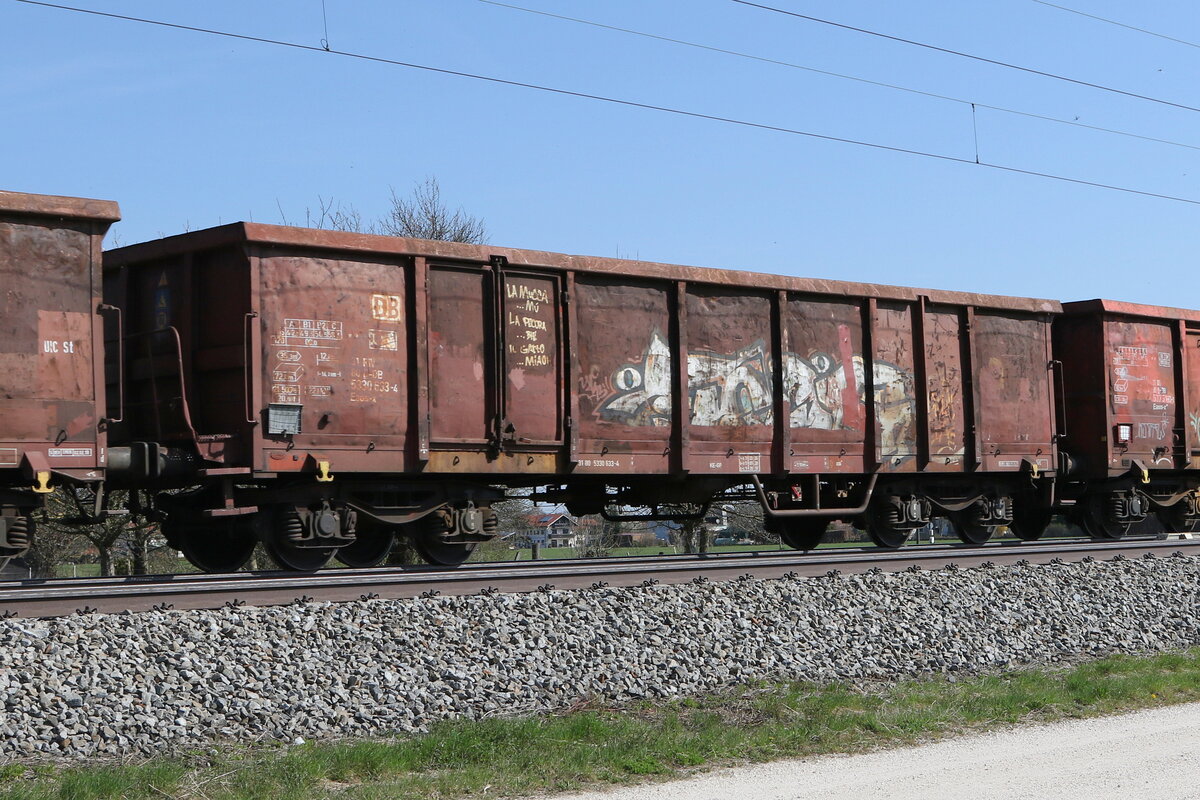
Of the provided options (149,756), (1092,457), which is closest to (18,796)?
(149,756)

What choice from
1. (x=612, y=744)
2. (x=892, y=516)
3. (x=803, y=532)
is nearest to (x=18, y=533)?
(x=612, y=744)

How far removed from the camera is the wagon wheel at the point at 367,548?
39.9 feet

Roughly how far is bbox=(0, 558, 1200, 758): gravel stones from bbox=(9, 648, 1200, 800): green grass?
29cm

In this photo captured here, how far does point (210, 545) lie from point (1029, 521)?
37.7 ft

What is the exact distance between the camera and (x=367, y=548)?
12.3 meters

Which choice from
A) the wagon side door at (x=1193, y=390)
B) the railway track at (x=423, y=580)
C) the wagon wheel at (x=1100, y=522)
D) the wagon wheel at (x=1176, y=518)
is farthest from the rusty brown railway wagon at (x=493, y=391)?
the wagon wheel at (x=1176, y=518)

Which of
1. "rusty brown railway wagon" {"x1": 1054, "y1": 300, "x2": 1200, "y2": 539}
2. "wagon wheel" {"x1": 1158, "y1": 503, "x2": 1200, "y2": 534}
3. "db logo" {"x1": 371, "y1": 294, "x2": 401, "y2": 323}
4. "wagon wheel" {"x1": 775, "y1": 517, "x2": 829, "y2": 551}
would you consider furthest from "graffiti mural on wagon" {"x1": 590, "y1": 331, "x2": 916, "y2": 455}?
"wagon wheel" {"x1": 1158, "y1": 503, "x2": 1200, "y2": 534}

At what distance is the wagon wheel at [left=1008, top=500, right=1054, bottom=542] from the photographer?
17328mm

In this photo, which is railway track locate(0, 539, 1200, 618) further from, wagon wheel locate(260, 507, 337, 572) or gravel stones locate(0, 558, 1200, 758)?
wagon wheel locate(260, 507, 337, 572)

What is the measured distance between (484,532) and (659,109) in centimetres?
604

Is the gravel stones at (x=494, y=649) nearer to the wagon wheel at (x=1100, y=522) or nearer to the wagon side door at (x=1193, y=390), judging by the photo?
the wagon wheel at (x=1100, y=522)

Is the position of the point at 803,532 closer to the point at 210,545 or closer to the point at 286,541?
the point at 286,541

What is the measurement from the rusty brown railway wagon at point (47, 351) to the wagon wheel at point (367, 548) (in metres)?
3.05

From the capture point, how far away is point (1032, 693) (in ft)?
27.1
